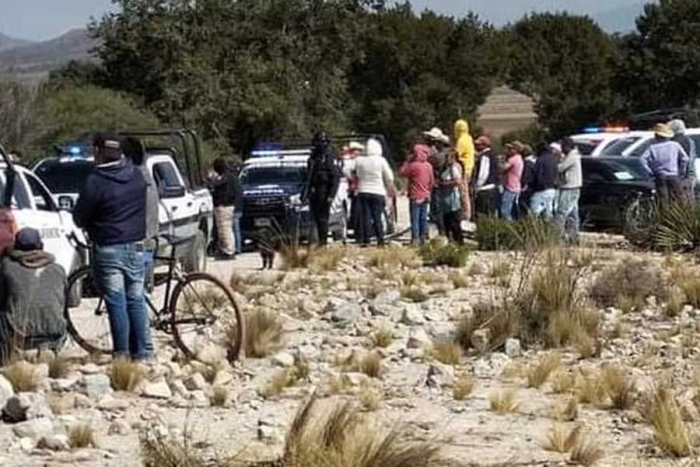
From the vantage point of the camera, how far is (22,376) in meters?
11.0

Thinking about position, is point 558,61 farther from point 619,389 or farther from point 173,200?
point 619,389

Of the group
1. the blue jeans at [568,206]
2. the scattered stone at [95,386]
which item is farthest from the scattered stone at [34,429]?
the blue jeans at [568,206]

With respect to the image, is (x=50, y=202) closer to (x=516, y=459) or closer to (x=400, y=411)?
(x=400, y=411)

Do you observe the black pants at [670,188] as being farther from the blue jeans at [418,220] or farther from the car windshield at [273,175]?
the car windshield at [273,175]

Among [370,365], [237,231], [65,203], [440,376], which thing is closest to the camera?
[440,376]

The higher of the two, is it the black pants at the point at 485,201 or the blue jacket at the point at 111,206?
the blue jacket at the point at 111,206

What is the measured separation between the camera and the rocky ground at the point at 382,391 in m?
9.14

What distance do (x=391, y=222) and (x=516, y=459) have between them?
17780 mm

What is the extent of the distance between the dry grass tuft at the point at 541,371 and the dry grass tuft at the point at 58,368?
3.22 m

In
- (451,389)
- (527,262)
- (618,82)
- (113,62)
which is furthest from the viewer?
(618,82)

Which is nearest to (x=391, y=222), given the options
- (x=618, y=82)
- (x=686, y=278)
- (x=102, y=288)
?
(x=686, y=278)

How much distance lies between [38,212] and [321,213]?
7.95 metres

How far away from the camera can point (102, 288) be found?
38.9ft

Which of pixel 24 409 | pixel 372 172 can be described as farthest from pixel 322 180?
pixel 24 409
